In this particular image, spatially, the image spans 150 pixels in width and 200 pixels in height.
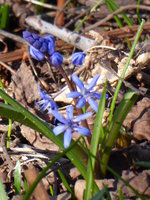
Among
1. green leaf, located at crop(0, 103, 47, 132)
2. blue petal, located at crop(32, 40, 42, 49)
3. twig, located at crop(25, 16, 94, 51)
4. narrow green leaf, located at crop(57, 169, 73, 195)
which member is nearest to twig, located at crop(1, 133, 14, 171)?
narrow green leaf, located at crop(57, 169, 73, 195)

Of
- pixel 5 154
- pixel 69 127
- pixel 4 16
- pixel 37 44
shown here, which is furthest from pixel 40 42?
pixel 4 16

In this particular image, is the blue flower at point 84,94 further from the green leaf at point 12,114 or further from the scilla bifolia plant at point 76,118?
the green leaf at point 12,114

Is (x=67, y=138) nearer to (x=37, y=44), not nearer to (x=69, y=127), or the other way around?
(x=69, y=127)

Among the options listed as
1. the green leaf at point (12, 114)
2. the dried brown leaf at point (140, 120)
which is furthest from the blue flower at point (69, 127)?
the dried brown leaf at point (140, 120)

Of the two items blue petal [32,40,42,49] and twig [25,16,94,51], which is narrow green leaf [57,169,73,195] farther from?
twig [25,16,94,51]

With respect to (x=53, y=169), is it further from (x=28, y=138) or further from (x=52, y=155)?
(x=28, y=138)
